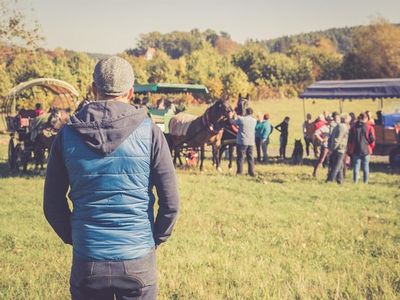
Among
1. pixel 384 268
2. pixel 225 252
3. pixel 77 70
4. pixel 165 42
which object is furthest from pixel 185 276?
pixel 165 42

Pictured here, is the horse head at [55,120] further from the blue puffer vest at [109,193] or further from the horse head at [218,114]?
the blue puffer vest at [109,193]

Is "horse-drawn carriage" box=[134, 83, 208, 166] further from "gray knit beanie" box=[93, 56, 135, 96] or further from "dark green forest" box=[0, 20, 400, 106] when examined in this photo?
"dark green forest" box=[0, 20, 400, 106]

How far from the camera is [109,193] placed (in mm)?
2473

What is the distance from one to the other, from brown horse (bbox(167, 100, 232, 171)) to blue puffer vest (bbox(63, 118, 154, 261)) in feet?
37.4

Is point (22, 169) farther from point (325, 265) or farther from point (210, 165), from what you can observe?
point (325, 265)

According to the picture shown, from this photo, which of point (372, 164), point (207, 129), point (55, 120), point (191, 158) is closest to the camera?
point (55, 120)

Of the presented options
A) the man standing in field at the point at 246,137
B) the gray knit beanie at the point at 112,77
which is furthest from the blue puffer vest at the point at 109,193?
the man standing in field at the point at 246,137

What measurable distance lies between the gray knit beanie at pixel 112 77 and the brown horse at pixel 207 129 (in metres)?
11.3

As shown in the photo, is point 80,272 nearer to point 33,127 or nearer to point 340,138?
point 340,138

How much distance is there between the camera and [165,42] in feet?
542

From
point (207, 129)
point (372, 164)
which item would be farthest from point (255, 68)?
point (207, 129)

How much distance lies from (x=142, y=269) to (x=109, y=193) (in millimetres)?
467

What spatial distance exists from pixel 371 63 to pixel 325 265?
6688cm

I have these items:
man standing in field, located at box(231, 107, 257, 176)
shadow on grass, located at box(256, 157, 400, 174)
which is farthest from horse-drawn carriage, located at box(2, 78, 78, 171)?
shadow on grass, located at box(256, 157, 400, 174)
